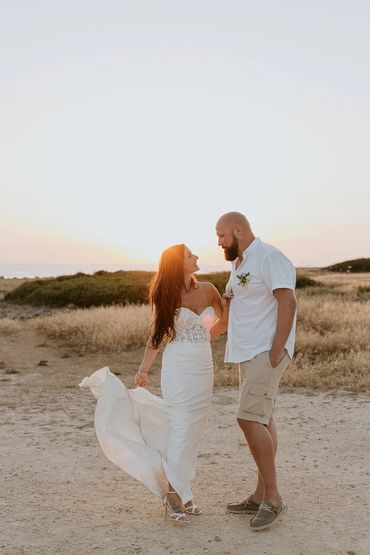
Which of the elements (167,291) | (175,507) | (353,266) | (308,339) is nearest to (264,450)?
(175,507)

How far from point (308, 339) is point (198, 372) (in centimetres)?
940

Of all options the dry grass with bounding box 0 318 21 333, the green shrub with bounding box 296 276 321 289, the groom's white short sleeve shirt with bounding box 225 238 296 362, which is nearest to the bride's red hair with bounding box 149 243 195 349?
the groom's white short sleeve shirt with bounding box 225 238 296 362

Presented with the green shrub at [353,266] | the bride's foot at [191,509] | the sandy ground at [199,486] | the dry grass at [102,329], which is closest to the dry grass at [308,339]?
the dry grass at [102,329]

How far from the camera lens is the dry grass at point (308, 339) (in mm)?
11742

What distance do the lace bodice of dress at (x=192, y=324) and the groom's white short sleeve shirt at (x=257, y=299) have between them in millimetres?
336

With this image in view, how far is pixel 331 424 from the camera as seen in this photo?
8992mm

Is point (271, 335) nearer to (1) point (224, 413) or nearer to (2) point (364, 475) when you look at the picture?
(2) point (364, 475)

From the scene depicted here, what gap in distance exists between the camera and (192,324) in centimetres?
534

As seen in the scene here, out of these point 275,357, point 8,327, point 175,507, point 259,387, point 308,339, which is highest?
point 275,357

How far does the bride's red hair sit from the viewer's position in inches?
207

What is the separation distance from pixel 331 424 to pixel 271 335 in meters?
4.49

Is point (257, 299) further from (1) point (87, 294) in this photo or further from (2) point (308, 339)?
(1) point (87, 294)

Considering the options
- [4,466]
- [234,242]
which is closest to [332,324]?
[4,466]

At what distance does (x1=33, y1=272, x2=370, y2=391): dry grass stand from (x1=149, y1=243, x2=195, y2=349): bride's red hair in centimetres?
646
